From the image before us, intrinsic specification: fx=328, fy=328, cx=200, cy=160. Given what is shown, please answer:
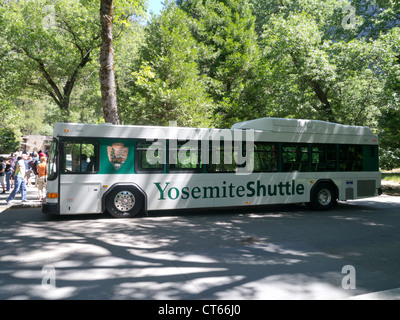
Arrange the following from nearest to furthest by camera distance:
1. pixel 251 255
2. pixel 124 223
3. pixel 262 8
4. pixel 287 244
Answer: pixel 251 255, pixel 287 244, pixel 124 223, pixel 262 8

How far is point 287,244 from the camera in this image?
693cm

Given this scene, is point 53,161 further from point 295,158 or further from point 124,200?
point 295,158

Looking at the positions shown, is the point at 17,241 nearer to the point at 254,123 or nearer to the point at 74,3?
the point at 254,123

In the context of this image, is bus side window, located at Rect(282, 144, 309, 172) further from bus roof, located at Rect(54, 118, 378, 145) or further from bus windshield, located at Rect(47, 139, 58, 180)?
bus windshield, located at Rect(47, 139, 58, 180)

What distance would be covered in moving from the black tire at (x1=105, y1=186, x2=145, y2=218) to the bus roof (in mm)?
1606

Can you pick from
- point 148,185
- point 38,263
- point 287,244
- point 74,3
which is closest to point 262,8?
point 74,3

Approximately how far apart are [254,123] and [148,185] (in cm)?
440

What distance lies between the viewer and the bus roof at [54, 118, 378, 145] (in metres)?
9.41

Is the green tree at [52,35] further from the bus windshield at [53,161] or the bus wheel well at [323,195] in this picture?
the bus wheel well at [323,195]

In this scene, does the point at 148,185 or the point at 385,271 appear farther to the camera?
the point at 148,185

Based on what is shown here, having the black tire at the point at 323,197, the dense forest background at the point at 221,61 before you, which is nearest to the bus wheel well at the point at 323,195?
the black tire at the point at 323,197

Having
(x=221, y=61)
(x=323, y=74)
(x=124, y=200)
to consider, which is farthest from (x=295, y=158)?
(x=221, y=61)

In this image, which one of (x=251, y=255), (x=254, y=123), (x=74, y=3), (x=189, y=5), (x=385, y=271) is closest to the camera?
(x=385, y=271)

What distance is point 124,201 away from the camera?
9633 mm
